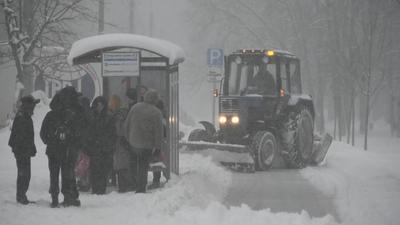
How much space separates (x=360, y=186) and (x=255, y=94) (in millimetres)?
4428

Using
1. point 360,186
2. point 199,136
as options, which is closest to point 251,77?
point 199,136

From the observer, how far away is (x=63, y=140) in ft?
31.0

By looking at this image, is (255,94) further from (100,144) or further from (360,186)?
(100,144)

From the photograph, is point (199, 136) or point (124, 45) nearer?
point (124, 45)

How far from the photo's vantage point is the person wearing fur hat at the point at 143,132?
10.7 m

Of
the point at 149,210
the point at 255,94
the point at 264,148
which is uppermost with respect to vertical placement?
the point at 255,94

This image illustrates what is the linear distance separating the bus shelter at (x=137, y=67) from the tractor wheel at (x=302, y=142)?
4.32 meters

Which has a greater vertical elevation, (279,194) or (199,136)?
(199,136)

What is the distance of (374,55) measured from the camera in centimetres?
2897

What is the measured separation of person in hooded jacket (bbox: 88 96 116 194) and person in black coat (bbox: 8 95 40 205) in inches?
50.1

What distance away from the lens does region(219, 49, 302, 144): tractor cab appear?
631 inches

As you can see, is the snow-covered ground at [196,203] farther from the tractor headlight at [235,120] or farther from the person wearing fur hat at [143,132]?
the tractor headlight at [235,120]

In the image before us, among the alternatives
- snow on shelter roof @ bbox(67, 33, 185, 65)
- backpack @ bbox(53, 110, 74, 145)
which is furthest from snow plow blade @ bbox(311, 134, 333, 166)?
backpack @ bbox(53, 110, 74, 145)

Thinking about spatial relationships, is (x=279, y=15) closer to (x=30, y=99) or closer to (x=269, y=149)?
(x=269, y=149)
